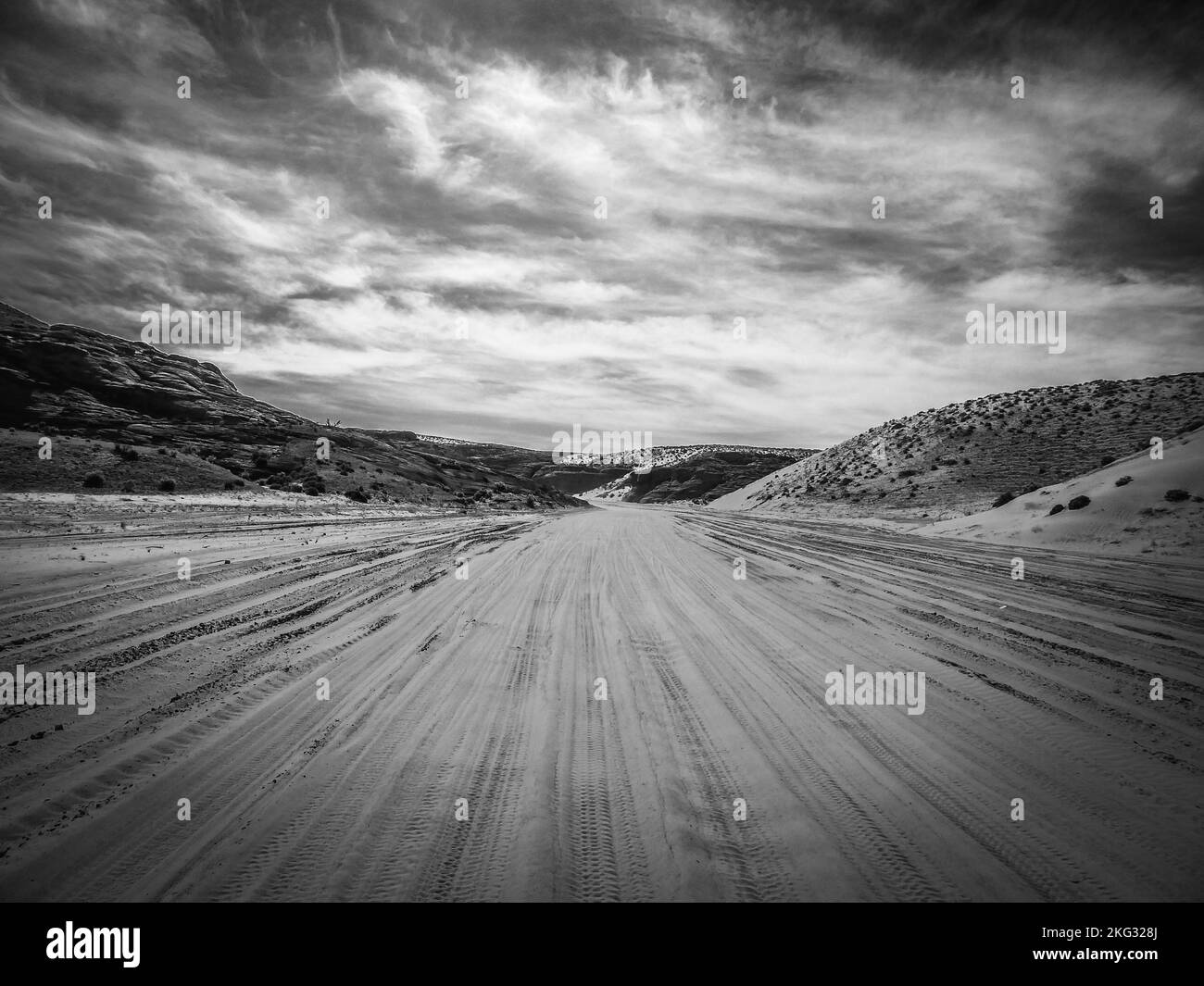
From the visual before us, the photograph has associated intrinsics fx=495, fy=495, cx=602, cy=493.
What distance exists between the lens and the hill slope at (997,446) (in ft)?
98.1

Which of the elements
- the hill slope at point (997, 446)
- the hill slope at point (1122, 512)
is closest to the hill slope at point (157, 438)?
the hill slope at point (997, 446)

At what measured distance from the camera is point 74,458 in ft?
74.3

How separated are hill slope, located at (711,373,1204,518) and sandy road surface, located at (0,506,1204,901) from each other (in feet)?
81.1

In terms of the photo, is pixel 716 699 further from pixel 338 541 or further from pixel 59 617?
pixel 338 541

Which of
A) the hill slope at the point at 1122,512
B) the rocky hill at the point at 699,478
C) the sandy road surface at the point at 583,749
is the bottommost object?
the sandy road surface at the point at 583,749

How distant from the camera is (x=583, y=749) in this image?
4.06 metres

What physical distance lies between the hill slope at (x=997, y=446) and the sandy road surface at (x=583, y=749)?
81.1 feet

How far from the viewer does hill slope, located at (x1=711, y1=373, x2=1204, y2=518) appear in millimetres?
29906

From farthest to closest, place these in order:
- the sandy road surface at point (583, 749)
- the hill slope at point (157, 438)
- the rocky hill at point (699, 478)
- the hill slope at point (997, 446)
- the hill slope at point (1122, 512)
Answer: the rocky hill at point (699, 478) → the hill slope at point (997, 446) → the hill slope at point (157, 438) → the hill slope at point (1122, 512) → the sandy road surface at point (583, 749)

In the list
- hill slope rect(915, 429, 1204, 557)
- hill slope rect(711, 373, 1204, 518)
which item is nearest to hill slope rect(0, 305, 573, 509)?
hill slope rect(711, 373, 1204, 518)

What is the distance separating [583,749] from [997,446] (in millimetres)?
41807

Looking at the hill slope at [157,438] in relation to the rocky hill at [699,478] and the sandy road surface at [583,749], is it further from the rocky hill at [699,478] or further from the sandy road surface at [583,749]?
the rocky hill at [699,478]

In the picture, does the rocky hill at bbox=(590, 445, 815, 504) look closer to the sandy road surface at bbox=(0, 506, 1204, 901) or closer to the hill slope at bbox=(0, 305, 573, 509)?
the hill slope at bbox=(0, 305, 573, 509)
